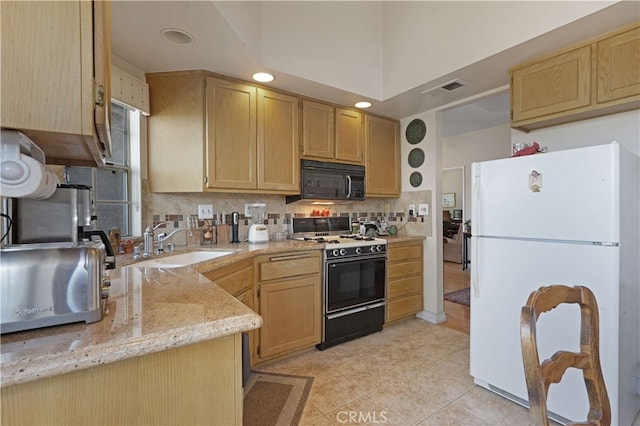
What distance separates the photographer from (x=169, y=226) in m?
2.44

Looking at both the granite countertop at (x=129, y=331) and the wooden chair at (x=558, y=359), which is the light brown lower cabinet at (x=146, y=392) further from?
the wooden chair at (x=558, y=359)

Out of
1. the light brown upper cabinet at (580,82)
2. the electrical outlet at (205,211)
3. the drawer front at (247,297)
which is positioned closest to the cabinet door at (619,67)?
the light brown upper cabinet at (580,82)

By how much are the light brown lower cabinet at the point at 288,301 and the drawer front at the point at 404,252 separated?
88cm

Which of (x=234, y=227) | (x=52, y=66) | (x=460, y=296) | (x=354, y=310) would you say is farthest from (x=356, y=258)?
(x=52, y=66)

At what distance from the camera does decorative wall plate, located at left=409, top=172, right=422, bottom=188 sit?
135 inches

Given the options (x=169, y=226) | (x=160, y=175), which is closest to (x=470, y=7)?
(x=160, y=175)

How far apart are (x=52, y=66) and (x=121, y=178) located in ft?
6.20

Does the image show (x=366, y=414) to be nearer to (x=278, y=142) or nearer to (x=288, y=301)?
(x=288, y=301)

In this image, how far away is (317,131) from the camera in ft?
9.61

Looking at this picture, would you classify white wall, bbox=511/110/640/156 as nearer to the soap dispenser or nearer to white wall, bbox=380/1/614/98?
white wall, bbox=380/1/614/98

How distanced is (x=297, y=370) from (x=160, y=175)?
6.08ft

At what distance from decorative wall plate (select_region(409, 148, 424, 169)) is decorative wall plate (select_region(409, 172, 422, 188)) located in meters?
0.09

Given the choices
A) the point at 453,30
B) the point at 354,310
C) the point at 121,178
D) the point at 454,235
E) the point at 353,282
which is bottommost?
the point at 354,310

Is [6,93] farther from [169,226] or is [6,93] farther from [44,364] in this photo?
[169,226]
